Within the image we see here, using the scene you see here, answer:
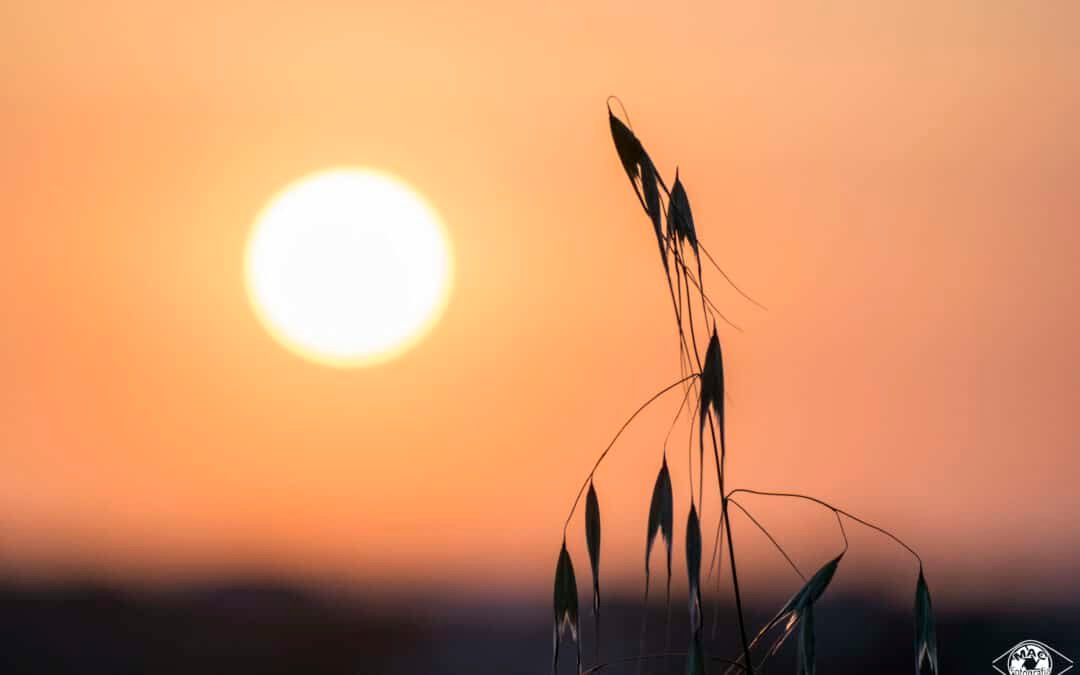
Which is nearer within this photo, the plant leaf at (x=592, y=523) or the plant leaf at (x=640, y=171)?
the plant leaf at (x=640, y=171)

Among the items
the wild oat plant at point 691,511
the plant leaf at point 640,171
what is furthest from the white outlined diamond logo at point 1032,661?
the plant leaf at point 640,171

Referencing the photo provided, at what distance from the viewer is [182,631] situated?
123 inches

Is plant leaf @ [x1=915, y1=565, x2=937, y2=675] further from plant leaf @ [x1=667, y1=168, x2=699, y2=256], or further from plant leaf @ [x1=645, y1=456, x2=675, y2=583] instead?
plant leaf @ [x1=667, y1=168, x2=699, y2=256]

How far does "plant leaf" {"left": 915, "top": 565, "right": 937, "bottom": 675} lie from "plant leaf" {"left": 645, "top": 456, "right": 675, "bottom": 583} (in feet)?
1.06

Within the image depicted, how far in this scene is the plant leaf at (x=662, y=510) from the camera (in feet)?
3.09

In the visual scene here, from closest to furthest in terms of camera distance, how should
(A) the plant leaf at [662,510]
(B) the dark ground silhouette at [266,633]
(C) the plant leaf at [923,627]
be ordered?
(A) the plant leaf at [662,510]
(C) the plant leaf at [923,627]
(B) the dark ground silhouette at [266,633]

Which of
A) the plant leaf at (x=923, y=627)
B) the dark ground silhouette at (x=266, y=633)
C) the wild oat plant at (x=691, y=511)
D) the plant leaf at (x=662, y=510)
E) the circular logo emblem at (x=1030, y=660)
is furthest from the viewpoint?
the dark ground silhouette at (x=266, y=633)

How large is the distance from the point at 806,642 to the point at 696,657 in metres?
0.14

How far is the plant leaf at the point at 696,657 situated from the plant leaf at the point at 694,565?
1cm

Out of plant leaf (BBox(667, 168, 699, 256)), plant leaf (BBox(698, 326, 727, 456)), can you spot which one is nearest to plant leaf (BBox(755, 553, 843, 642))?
plant leaf (BBox(698, 326, 727, 456))

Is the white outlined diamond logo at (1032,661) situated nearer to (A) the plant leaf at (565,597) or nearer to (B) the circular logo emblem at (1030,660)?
(B) the circular logo emblem at (1030,660)

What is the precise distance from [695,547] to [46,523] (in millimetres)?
2958

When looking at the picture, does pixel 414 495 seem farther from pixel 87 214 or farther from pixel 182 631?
pixel 87 214

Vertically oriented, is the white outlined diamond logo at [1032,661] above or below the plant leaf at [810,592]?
below
